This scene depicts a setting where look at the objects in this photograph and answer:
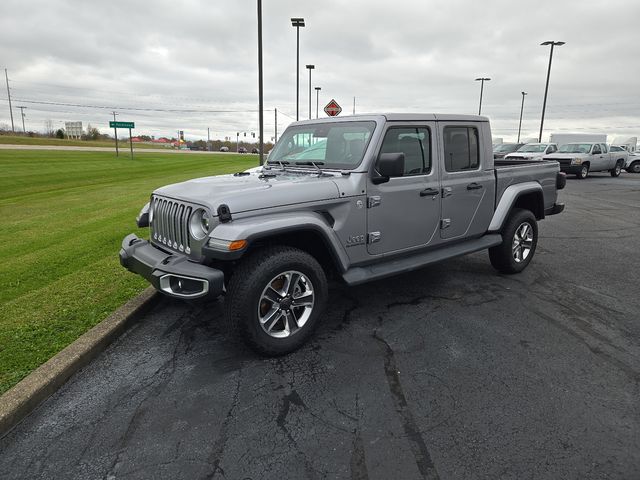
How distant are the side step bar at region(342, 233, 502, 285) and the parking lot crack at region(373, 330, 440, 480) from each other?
2.07ft

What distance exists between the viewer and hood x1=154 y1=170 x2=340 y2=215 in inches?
131

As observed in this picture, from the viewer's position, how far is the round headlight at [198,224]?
3.37 metres

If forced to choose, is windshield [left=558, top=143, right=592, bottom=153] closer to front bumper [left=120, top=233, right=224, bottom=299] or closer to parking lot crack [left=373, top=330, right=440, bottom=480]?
parking lot crack [left=373, top=330, right=440, bottom=480]

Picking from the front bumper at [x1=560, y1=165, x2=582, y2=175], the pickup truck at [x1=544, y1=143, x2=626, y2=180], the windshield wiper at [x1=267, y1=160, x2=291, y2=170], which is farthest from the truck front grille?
the front bumper at [x1=560, y1=165, x2=582, y2=175]

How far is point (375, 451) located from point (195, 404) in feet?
4.07

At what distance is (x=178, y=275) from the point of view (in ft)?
10.5

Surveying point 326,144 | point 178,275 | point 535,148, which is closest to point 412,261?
point 326,144

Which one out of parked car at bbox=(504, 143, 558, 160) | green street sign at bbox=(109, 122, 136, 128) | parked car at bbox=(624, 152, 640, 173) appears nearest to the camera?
parked car at bbox=(504, 143, 558, 160)

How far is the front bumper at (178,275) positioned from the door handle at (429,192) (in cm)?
222

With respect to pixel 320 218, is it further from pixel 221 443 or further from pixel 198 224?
pixel 221 443

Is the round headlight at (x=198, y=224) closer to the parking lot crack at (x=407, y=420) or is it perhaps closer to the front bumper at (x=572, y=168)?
the parking lot crack at (x=407, y=420)

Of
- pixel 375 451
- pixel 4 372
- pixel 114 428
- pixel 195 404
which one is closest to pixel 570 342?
pixel 375 451

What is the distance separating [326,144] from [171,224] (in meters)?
1.71

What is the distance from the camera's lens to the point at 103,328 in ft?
12.3
